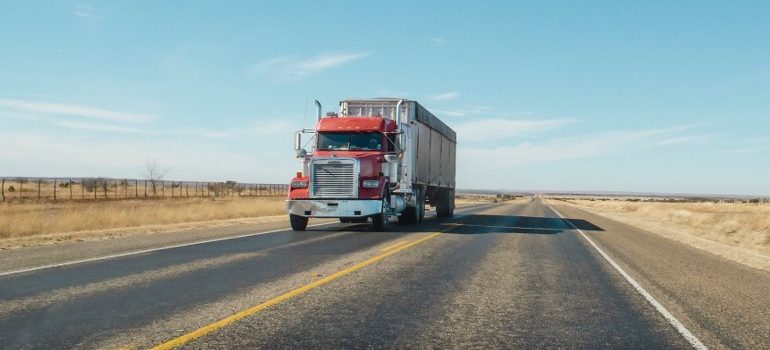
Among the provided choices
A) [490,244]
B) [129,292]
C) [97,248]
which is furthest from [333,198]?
[129,292]

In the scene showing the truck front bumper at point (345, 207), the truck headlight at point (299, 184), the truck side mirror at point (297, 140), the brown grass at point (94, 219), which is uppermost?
the truck side mirror at point (297, 140)

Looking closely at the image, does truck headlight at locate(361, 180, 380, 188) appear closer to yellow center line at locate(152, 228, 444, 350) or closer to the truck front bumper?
the truck front bumper

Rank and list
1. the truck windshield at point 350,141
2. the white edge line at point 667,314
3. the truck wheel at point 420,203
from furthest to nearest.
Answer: the truck wheel at point 420,203 → the truck windshield at point 350,141 → the white edge line at point 667,314

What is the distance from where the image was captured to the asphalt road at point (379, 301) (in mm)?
5523

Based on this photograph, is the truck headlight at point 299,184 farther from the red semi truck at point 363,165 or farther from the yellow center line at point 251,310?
the yellow center line at point 251,310

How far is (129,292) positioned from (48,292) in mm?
945

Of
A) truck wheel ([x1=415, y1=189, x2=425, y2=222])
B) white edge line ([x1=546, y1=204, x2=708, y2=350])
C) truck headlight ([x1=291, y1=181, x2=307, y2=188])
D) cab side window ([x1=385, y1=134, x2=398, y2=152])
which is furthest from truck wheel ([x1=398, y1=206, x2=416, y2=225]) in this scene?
white edge line ([x1=546, y1=204, x2=708, y2=350])

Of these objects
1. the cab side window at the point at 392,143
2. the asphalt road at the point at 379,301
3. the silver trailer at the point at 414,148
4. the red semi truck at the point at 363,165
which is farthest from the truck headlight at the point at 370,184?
the asphalt road at the point at 379,301

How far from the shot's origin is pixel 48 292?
745 cm

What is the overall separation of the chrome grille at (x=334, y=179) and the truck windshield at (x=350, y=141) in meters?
1.17

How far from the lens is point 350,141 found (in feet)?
62.6

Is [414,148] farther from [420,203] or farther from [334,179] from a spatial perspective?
[334,179]

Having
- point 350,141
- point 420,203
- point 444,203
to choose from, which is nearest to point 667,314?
point 350,141

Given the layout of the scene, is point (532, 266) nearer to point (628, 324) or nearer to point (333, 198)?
point (628, 324)
